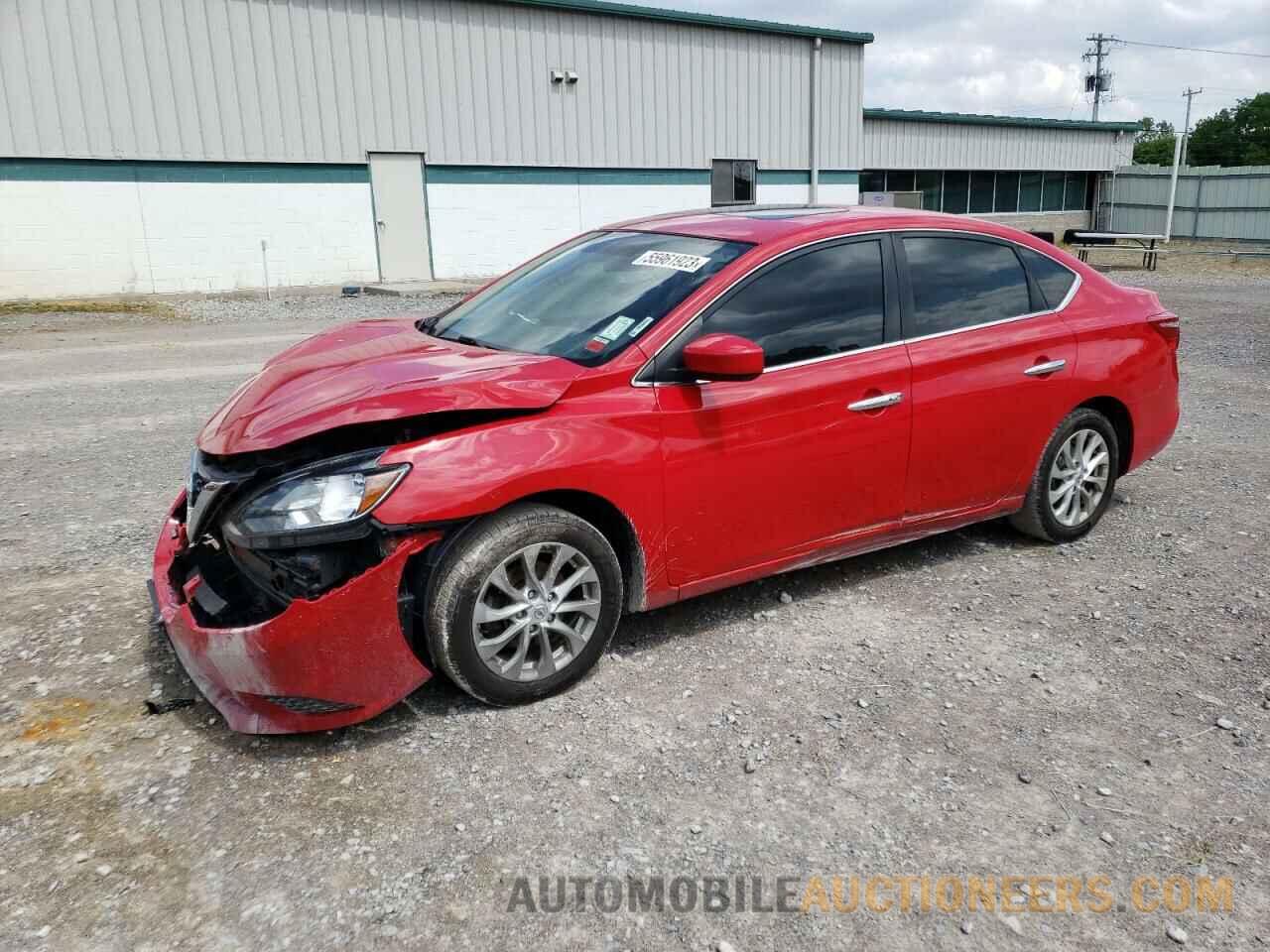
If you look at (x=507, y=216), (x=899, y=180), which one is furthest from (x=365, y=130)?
(x=899, y=180)

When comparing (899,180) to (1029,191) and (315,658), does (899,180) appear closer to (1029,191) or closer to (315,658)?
(1029,191)

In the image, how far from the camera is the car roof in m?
4.23

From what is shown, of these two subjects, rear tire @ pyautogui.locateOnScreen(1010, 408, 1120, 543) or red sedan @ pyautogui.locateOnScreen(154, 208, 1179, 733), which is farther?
rear tire @ pyautogui.locateOnScreen(1010, 408, 1120, 543)

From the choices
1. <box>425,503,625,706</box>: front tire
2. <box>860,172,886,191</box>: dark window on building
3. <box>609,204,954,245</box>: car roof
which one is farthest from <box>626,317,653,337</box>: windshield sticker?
<box>860,172,886,191</box>: dark window on building

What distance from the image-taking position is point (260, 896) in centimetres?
260

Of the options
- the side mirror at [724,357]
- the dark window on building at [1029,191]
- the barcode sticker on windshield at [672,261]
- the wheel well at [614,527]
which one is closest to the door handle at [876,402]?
the side mirror at [724,357]

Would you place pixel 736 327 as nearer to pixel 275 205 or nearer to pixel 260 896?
pixel 260 896

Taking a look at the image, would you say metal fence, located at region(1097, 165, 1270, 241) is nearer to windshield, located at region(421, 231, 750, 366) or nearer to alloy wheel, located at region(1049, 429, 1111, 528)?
alloy wheel, located at region(1049, 429, 1111, 528)

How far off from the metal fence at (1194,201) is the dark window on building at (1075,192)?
0.87 metres

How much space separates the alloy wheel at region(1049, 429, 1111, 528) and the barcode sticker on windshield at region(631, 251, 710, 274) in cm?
215

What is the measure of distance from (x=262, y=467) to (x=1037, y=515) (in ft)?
12.0

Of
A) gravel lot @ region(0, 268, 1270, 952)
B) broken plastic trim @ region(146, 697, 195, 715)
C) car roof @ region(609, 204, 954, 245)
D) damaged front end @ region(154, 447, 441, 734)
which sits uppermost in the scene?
car roof @ region(609, 204, 954, 245)

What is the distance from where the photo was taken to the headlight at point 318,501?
3092 mm

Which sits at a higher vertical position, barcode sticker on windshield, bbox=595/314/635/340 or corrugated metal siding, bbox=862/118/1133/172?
corrugated metal siding, bbox=862/118/1133/172
